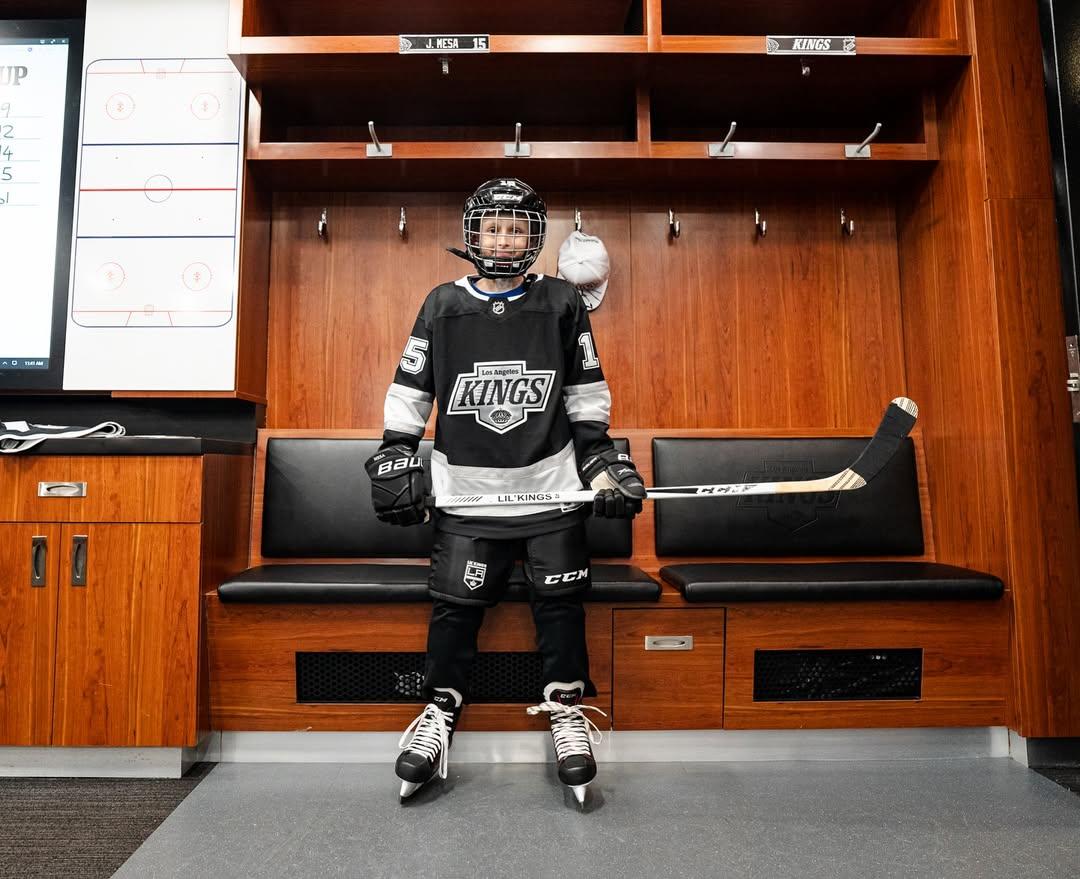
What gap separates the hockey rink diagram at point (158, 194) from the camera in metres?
2.21

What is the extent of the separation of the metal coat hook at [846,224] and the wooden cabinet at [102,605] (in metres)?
2.42

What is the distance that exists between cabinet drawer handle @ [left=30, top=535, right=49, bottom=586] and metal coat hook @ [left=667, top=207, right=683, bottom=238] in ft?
7.35

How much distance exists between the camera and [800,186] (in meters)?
2.46

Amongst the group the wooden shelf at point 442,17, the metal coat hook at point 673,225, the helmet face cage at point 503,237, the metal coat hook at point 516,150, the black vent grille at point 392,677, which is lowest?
the black vent grille at point 392,677

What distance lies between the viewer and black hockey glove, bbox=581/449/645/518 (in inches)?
61.7

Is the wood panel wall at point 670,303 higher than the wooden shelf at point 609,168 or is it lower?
lower

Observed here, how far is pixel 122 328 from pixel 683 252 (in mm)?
2021

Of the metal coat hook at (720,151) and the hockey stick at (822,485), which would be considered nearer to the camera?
the hockey stick at (822,485)

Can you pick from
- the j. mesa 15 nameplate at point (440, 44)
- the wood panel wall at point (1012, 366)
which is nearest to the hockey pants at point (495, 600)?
the wood panel wall at point (1012, 366)

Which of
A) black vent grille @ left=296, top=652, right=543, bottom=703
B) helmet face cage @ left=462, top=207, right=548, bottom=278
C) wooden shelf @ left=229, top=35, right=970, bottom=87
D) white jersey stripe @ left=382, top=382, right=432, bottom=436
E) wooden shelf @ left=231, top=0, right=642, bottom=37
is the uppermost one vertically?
wooden shelf @ left=231, top=0, right=642, bottom=37

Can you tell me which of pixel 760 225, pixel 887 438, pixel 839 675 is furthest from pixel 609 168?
pixel 839 675

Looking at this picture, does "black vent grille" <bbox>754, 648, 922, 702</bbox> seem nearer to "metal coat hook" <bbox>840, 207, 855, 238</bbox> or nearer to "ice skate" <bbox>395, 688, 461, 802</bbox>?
"ice skate" <bbox>395, 688, 461, 802</bbox>

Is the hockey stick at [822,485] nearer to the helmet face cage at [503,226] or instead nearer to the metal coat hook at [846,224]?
the helmet face cage at [503,226]

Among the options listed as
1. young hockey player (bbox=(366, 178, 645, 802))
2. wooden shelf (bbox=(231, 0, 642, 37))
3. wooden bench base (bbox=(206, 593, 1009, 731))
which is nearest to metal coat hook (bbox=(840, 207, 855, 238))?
wooden shelf (bbox=(231, 0, 642, 37))
